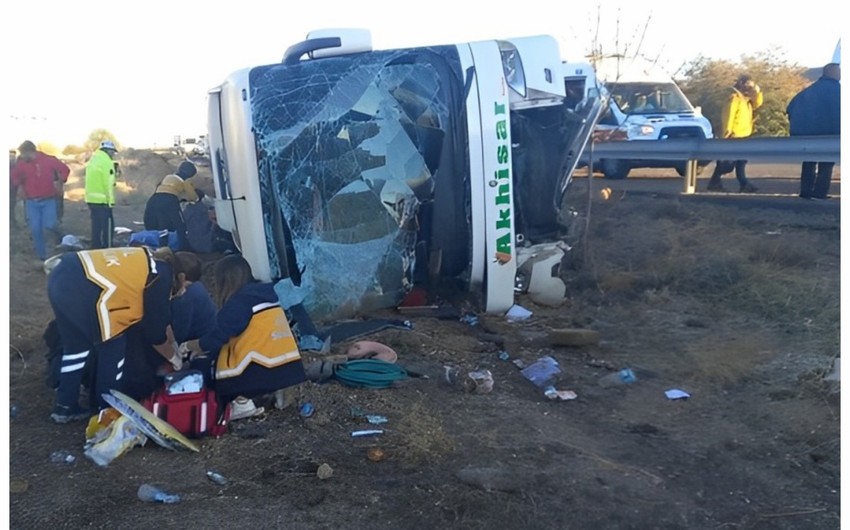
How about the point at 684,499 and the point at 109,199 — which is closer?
the point at 684,499

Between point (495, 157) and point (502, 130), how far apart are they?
221mm

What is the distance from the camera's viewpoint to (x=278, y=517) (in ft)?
11.2

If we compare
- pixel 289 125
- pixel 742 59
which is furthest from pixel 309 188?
pixel 742 59

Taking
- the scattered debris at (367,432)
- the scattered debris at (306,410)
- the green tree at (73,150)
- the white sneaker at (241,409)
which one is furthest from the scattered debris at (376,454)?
the green tree at (73,150)

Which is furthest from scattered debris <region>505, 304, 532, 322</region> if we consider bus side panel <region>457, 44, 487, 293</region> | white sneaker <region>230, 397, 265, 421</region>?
white sneaker <region>230, 397, 265, 421</region>

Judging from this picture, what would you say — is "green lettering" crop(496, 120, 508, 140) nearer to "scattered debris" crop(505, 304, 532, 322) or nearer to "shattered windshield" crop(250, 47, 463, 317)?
"shattered windshield" crop(250, 47, 463, 317)

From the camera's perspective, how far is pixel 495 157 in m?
6.42

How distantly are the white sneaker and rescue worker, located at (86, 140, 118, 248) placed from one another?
24.2ft

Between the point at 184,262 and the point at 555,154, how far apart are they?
11.4ft

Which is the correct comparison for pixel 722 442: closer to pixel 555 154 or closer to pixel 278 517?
pixel 278 517

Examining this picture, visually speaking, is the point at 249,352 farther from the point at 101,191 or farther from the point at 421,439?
the point at 101,191

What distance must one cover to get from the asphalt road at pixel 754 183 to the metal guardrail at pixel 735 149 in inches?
21.3

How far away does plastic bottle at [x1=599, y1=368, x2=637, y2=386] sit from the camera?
5.22 meters

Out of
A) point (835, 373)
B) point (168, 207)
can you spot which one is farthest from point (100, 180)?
point (835, 373)
